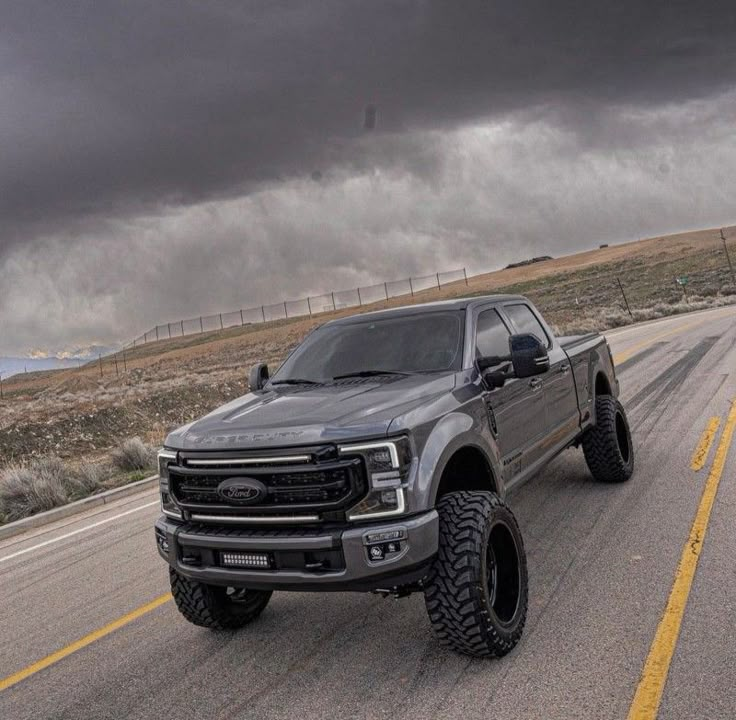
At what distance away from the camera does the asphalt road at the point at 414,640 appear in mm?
3473

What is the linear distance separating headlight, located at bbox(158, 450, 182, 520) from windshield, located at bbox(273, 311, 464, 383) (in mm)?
1295

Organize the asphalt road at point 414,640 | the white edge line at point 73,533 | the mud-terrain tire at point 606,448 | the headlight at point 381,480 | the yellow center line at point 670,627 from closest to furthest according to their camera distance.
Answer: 1. the yellow center line at point 670,627
2. the asphalt road at point 414,640
3. the headlight at point 381,480
4. the mud-terrain tire at point 606,448
5. the white edge line at point 73,533

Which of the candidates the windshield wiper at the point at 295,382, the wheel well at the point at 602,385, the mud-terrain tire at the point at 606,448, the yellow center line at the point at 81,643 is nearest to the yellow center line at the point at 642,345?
the wheel well at the point at 602,385

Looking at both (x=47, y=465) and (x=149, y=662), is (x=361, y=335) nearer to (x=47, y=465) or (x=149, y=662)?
(x=149, y=662)

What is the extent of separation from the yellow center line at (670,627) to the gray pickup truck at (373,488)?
706 millimetres

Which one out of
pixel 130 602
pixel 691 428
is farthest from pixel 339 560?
pixel 691 428

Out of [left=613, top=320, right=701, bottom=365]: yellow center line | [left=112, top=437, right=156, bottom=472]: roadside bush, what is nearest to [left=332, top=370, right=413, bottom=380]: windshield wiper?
[left=112, top=437, right=156, bottom=472]: roadside bush

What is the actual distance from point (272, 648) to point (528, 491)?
3.50 m

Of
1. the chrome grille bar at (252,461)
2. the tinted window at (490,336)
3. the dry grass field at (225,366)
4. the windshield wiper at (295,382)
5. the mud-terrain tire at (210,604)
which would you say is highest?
the tinted window at (490,336)

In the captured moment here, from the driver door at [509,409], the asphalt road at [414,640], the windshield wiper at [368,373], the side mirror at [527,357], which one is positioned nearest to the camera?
the asphalt road at [414,640]

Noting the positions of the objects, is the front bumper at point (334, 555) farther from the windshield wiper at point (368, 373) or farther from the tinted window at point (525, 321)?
the tinted window at point (525, 321)

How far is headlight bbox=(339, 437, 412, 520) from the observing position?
11.8ft

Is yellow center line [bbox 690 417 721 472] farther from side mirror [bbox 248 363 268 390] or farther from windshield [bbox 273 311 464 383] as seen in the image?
side mirror [bbox 248 363 268 390]

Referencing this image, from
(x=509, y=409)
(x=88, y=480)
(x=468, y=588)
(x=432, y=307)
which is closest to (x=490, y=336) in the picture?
(x=432, y=307)
